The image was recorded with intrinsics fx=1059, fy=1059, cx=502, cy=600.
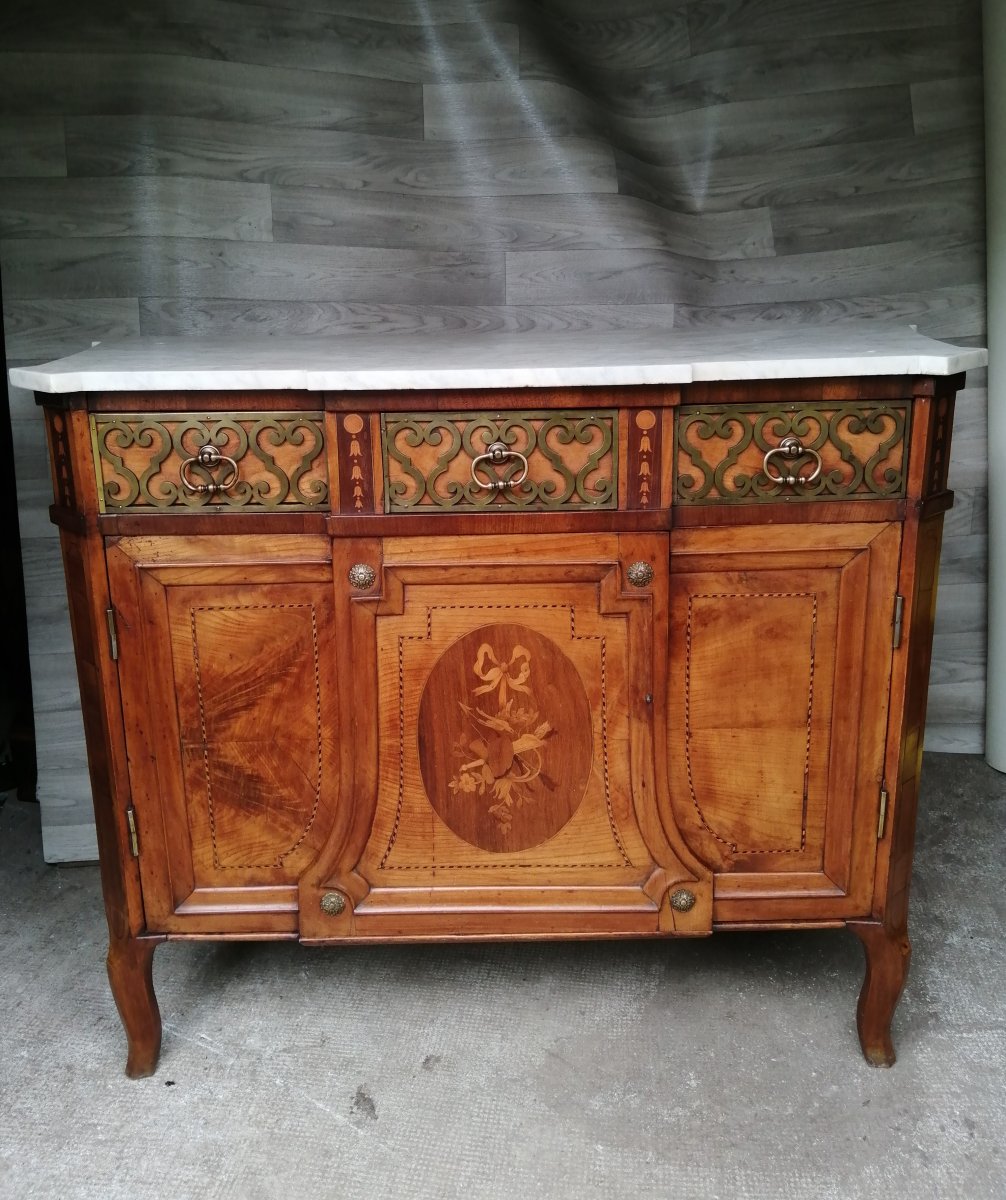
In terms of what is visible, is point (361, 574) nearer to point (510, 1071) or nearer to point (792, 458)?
point (792, 458)

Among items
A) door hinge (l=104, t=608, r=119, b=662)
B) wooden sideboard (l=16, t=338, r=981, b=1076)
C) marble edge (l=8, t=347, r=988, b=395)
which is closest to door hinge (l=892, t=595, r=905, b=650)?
wooden sideboard (l=16, t=338, r=981, b=1076)

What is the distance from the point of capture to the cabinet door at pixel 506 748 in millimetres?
1630

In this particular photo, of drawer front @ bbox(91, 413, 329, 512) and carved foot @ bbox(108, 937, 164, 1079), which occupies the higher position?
drawer front @ bbox(91, 413, 329, 512)

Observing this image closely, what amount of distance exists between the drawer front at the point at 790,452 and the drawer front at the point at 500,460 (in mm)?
124

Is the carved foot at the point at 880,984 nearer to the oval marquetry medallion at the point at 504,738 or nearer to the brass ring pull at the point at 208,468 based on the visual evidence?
the oval marquetry medallion at the point at 504,738

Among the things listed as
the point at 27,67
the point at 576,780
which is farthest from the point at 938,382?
the point at 27,67

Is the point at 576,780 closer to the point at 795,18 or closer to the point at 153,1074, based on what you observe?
the point at 153,1074

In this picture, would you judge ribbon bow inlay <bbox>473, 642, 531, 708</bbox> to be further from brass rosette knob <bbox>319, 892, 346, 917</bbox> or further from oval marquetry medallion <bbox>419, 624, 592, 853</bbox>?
brass rosette knob <bbox>319, 892, 346, 917</bbox>

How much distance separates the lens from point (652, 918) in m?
1.77

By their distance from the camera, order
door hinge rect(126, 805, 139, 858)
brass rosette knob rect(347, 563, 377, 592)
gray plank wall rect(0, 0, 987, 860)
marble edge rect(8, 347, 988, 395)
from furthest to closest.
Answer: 1. gray plank wall rect(0, 0, 987, 860)
2. door hinge rect(126, 805, 139, 858)
3. brass rosette knob rect(347, 563, 377, 592)
4. marble edge rect(8, 347, 988, 395)

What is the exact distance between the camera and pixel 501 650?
1664 mm

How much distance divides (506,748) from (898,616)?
649 millimetres

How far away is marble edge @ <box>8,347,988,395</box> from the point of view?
59.2 inches

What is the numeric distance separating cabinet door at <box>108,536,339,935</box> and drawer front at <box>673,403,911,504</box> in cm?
58
